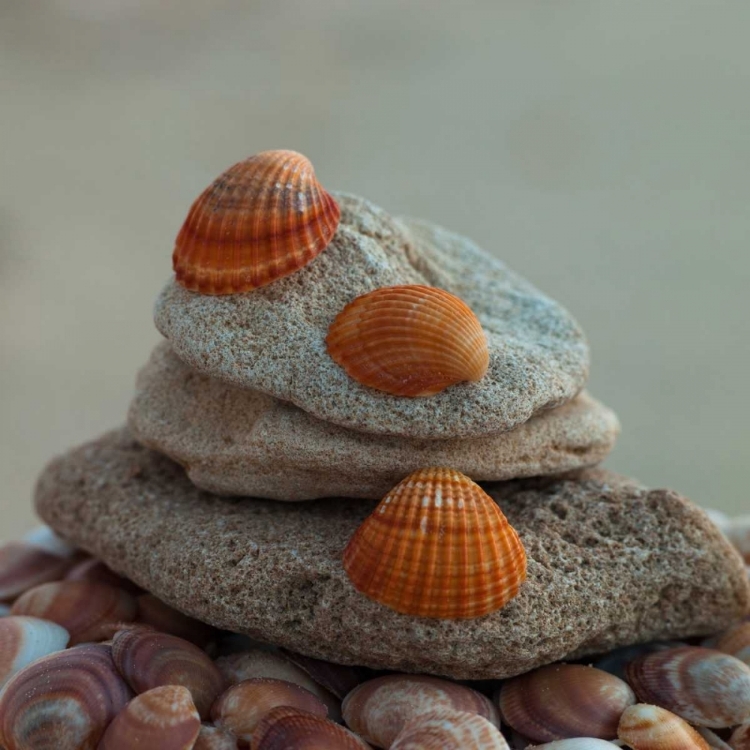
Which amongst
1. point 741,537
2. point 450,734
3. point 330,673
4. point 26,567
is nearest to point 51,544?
point 26,567

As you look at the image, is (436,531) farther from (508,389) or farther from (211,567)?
(211,567)

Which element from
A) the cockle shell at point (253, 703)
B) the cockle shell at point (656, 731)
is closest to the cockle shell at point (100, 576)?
the cockle shell at point (253, 703)

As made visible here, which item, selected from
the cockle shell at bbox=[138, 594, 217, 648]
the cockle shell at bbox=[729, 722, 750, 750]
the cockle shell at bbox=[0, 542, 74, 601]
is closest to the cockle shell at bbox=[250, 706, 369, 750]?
the cockle shell at bbox=[138, 594, 217, 648]

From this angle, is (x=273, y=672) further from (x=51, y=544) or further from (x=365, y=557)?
(x=51, y=544)

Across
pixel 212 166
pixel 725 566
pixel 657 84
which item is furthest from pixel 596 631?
pixel 657 84

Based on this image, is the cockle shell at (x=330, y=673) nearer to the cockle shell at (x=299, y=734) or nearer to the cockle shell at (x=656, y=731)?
the cockle shell at (x=299, y=734)

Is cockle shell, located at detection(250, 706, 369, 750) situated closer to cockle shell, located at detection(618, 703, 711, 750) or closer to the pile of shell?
the pile of shell
